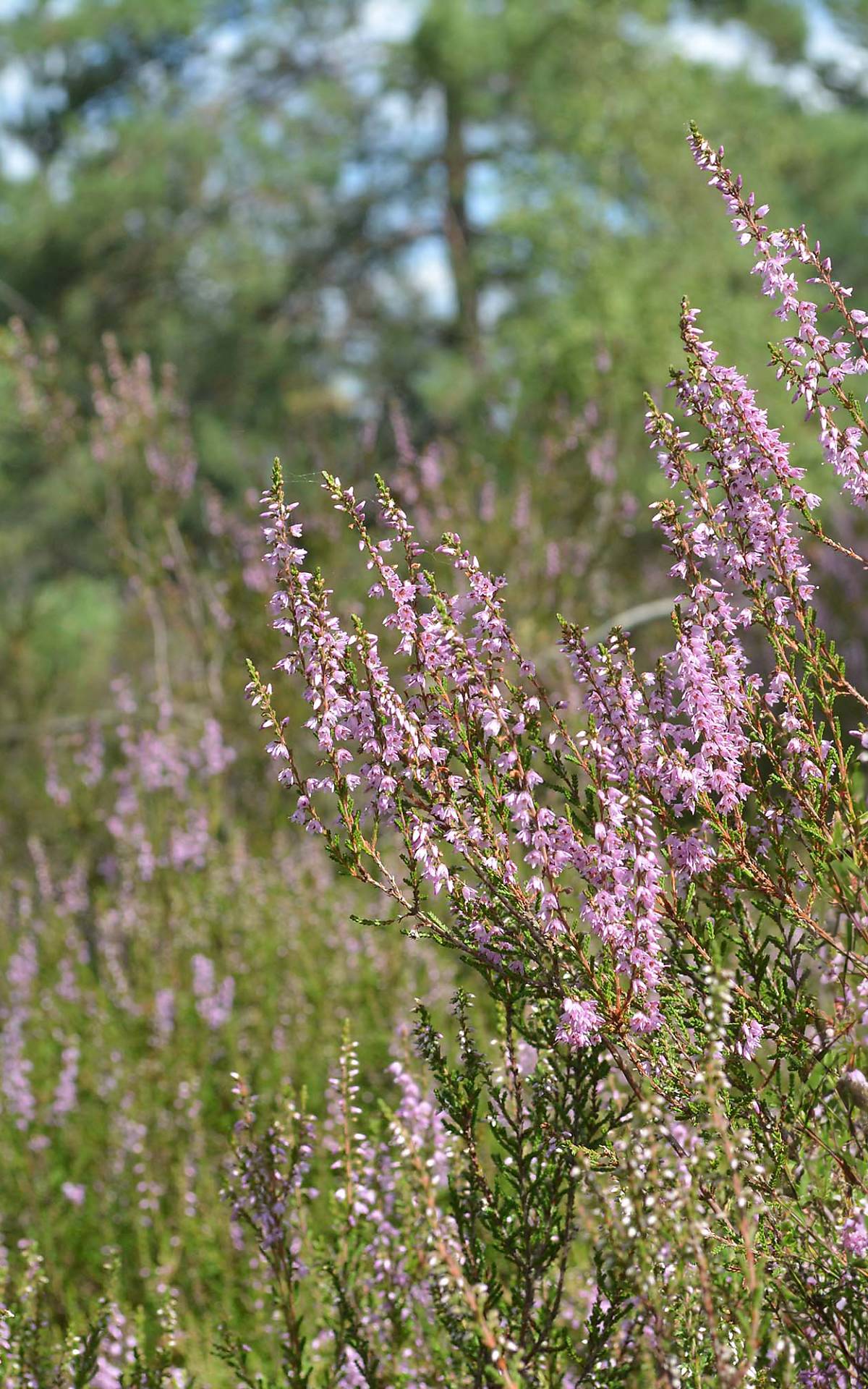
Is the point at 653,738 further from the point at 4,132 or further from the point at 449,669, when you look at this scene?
the point at 4,132

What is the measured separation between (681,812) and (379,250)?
70.4 ft

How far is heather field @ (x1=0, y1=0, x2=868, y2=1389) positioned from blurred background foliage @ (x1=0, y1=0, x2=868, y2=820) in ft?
0.32

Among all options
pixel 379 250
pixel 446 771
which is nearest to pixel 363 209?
pixel 379 250

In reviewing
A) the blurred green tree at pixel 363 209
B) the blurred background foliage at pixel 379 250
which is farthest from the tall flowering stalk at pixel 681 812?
the blurred green tree at pixel 363 209

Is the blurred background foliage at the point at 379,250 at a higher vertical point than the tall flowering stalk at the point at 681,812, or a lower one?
higher

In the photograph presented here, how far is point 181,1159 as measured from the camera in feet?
16.7

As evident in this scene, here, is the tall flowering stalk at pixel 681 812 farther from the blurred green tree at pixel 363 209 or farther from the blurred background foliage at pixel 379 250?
the blurred green tree at pixel 363 209

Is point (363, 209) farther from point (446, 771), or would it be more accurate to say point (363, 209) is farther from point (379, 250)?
point (446, 771)

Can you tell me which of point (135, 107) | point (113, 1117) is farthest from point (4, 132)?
point (113, 1117)

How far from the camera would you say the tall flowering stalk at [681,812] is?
88.0 inches

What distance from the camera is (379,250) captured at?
2247cm

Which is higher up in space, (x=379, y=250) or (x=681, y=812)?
(x=379, y=250)

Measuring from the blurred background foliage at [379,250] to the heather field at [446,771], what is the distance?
98 millimetres

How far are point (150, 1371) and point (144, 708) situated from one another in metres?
7.61
